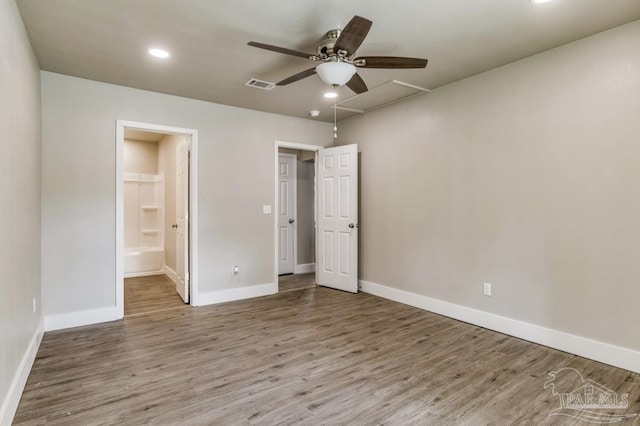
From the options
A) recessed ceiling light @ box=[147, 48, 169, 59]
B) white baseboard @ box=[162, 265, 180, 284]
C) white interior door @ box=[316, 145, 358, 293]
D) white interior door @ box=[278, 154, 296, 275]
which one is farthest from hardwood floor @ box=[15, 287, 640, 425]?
recessed ceiling light @ box=[147, 48, 169, 59]

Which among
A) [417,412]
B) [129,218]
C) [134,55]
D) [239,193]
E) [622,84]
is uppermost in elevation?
Result: [134,55]

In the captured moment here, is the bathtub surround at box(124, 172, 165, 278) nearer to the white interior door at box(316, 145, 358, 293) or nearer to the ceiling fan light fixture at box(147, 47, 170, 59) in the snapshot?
the white interior door at box(316, 145, 358, 293)

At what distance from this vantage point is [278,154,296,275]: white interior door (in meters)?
6.39

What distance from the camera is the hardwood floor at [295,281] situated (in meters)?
5.36

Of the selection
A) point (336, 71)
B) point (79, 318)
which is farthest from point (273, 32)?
point (79, 318)

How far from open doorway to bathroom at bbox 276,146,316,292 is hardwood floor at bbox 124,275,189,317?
1.95 meters

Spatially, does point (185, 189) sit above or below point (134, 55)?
below

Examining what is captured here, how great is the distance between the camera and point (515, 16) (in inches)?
96.9

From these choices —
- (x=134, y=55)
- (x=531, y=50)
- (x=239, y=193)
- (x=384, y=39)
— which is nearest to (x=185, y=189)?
(x=239, y=193)

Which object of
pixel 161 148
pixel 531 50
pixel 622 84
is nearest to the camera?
pixel 622 84

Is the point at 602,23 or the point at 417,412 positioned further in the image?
the point at 602,23

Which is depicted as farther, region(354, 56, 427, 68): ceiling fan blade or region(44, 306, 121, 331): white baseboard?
region(44, 306, 121, 331): white baseboard

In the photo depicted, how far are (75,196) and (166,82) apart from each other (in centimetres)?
158

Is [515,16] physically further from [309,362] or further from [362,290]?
[362,290]
